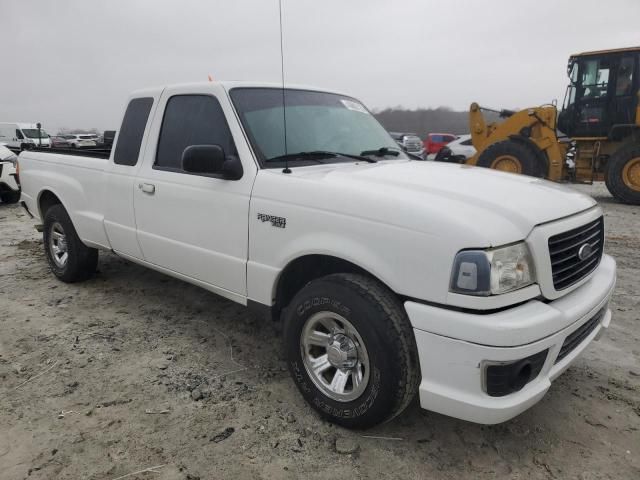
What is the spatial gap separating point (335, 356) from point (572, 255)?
134 cm

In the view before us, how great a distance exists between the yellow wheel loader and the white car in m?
10.7

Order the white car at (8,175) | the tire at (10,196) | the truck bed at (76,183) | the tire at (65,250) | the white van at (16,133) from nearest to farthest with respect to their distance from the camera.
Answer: the truck bed at (76,183), the tire at (65,250), the white car at (8,175), the tire at (10,196), the white van at (16,133)

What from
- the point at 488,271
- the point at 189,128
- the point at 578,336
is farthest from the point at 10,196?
the point at 578,336

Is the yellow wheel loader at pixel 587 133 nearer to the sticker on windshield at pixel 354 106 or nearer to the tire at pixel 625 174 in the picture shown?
the tire at pixel 625 174

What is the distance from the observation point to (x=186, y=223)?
133 inches

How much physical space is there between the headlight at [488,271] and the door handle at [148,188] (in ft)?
7.99

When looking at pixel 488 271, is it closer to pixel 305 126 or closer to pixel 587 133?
pixel 305 126

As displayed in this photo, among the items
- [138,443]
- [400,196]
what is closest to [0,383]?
[138,443]

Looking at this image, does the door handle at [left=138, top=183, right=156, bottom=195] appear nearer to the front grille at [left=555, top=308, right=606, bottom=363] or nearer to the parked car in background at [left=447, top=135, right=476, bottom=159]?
the front grille at [left=555, top=308, right=606, bottom=363]

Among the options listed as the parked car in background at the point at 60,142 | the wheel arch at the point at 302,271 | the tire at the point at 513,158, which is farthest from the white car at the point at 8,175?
the tire at the point at 513,158

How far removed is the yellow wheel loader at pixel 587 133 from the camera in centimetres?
1064

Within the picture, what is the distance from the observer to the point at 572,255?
247cm

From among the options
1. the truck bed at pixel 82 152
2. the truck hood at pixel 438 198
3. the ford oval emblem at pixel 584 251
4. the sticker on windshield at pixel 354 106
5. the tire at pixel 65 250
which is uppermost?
the sticker on windshield at pixel 354 106

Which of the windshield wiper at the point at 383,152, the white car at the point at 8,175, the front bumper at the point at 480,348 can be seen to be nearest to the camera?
the front bumper at the point at 480,348
